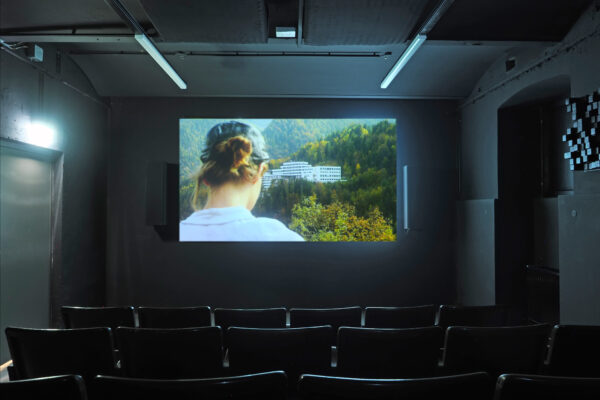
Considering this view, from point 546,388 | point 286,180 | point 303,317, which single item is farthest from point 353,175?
point 546,388

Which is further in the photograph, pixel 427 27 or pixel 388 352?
pixel 427 27

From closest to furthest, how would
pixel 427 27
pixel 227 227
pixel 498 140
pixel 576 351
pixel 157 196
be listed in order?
pixel 576 351
pixel 427 27
pixel 498 140
pixel 157 196
pixel 227 227

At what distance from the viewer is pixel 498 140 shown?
14.8 ft

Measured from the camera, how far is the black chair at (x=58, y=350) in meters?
1.86

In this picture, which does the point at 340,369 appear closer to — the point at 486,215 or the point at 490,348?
the point at 490,348

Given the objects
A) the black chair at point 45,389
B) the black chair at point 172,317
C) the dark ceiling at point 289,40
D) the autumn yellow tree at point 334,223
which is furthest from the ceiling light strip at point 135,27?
the black chair at point 45,389

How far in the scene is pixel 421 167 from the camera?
533cm

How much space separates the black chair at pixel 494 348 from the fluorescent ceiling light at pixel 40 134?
4.16 m

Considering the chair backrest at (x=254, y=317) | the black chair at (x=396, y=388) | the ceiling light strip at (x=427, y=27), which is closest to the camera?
the black chair at (x=396, y=388)

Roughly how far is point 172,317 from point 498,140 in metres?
4.09

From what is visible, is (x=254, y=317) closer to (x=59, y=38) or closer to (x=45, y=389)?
(x=45, y=389)

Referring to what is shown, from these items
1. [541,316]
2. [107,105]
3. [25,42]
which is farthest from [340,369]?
[107,105]

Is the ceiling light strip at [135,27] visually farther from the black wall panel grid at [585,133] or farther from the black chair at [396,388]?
the black wall panel grid at [585,133]

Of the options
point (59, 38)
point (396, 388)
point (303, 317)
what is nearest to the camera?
point (396, 388)
